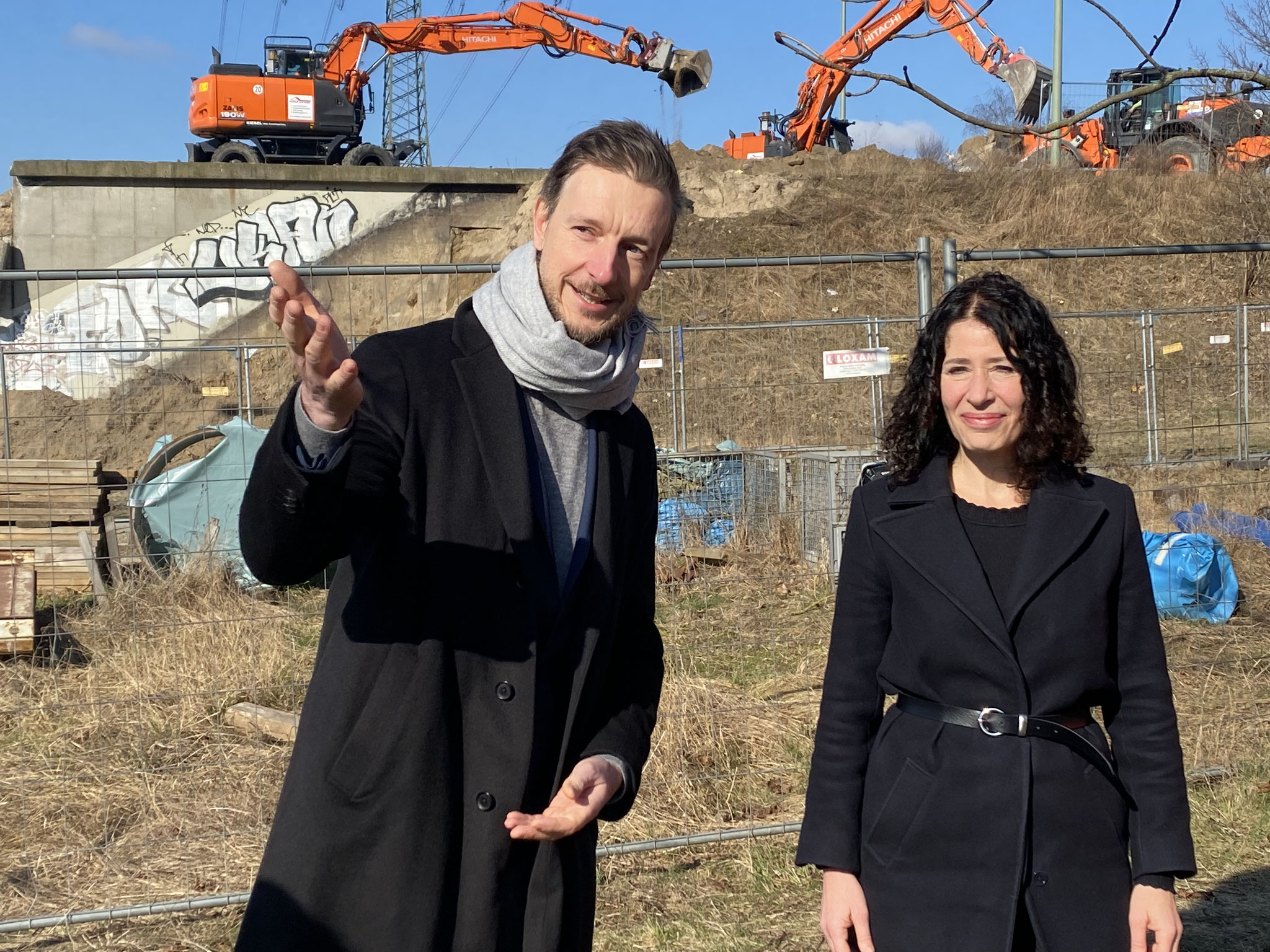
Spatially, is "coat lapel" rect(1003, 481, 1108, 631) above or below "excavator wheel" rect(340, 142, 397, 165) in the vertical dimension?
below

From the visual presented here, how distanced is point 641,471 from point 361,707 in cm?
69

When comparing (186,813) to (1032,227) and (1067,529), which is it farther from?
(1032,227)

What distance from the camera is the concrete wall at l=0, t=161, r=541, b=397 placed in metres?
19.8

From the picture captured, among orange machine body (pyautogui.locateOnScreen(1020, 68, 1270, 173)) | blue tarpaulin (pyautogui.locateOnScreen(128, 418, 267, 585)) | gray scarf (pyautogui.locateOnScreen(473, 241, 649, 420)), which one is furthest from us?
orange machine body (pyautogui.locateOnScreen(1020, 68, 1270, 173))

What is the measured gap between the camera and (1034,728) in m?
2.24

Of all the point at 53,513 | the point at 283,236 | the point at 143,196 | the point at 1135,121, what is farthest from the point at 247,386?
the point at 1135,121

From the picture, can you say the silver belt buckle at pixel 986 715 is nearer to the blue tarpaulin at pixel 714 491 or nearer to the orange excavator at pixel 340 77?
the blue tarpaulin at pixel 714 491

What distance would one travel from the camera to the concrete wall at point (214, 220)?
19750 mm

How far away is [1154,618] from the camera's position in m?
2.32

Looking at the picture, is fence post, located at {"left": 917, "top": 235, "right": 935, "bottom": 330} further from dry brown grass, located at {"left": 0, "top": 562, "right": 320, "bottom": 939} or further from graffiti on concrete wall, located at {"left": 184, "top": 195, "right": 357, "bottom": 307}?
graffiti on concrete wall, located at {"left": 184, "top": 195, "right": 357, "bottom": 307}

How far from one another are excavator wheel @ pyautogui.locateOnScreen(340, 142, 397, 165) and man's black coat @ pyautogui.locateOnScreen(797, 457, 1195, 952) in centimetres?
2388

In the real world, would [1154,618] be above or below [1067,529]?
below

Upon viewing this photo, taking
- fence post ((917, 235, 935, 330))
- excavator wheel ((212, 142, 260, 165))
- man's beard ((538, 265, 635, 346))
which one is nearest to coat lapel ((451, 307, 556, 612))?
man's beard ((538, 265, 635, 346))

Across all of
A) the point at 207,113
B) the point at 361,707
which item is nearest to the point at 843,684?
the point at 361,707
